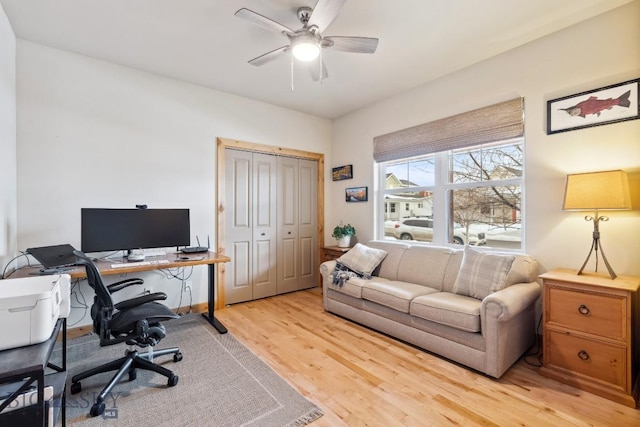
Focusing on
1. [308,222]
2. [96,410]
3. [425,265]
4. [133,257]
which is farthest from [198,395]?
[308,222]

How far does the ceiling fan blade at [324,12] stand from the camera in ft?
6.04

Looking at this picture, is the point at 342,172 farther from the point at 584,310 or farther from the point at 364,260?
the point at 584,310

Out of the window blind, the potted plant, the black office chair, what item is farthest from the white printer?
the window blind

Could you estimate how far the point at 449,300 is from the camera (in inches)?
98.0

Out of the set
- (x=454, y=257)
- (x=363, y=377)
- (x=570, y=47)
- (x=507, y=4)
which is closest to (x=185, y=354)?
(x=363, y=377)

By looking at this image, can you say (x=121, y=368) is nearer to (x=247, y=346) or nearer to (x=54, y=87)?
(x=247, y=346)

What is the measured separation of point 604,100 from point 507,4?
1.08 metres

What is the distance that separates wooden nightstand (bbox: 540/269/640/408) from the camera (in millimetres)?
1904

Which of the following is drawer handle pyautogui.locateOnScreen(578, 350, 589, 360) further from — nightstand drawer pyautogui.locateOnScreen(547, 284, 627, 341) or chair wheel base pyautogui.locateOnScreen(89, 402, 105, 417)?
chair wheel base pyautogui.locateOnScreen(89, 402, 105, 417)

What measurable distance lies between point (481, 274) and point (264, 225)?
272 centimetres

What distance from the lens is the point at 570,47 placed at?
249cm

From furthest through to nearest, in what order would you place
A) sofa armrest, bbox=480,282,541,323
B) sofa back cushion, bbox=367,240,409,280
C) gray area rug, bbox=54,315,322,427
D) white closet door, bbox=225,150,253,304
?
white closet door, bbox=225,150,253,304
sofa back cushion, bbox=367,240,409,280
sofa armrest, bbox=480,282,541,323
gray area rug, bbox=54,315,322,427

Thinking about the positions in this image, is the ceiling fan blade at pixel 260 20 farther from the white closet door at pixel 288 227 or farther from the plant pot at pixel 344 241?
the plant pot at pixel 344 241

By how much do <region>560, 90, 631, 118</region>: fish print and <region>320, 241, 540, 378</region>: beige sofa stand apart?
127cm
